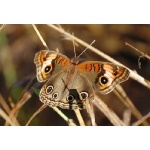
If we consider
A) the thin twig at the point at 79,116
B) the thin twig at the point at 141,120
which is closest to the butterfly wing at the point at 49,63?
the thin twig at the point at 79,116

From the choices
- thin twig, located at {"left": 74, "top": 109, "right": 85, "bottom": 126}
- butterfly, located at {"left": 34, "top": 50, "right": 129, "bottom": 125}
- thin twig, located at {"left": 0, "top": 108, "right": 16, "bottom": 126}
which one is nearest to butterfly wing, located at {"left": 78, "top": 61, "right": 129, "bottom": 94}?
butterfly, located at {"left": 34, "top": 50, "right": 129, "bottom": 125}

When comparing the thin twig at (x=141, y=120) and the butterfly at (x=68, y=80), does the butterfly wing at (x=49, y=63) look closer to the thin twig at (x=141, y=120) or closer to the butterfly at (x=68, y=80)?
the butterfly at (x=68, y=80)

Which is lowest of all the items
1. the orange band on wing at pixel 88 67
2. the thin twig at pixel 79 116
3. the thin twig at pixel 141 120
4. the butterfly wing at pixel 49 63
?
the thin twig at pixel 141 120

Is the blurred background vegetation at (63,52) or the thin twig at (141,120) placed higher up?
the blurred background vegetation at (63,52)

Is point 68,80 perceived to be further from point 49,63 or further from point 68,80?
point 49,63
